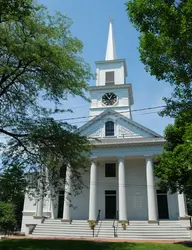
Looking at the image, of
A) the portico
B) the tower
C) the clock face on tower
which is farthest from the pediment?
the clock face on tower

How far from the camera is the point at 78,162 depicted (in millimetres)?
12648

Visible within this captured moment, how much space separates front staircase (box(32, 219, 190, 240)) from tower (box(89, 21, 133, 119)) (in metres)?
13.2

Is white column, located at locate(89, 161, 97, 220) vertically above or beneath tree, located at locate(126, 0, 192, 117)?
beneath

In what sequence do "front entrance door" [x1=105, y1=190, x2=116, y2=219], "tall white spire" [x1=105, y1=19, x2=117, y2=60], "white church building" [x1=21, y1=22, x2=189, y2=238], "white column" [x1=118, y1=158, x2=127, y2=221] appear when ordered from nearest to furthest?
"white column" [x1=118, y1=158, x2=127, y2=221] < "white church building" [x1=21, y1=22, x2=189, y2=238] < "front entrance door" [x1=105, y1=190, x2=116, y2=219] < "tall white spire" [x1=105, y1=19, x2=117, y2=60]

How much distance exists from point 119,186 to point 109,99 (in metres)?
12.8

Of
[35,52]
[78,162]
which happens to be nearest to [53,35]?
[35,52]

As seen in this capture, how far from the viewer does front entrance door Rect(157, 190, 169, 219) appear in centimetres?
2258

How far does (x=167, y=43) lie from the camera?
7598 millimetres

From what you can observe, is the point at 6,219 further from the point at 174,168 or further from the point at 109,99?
the point at 174,168

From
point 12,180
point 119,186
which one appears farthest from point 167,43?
point 119,186

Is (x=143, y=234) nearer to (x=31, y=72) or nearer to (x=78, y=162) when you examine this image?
(x=78, y=162)

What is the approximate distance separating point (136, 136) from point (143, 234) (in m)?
10.0

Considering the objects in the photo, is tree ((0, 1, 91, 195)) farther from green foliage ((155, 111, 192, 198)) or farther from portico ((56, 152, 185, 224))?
portico ((56, 152, 185, 224))

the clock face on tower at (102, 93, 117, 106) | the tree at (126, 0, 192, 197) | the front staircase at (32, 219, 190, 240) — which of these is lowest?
the front staircase at (32, 219, 190, 240)
